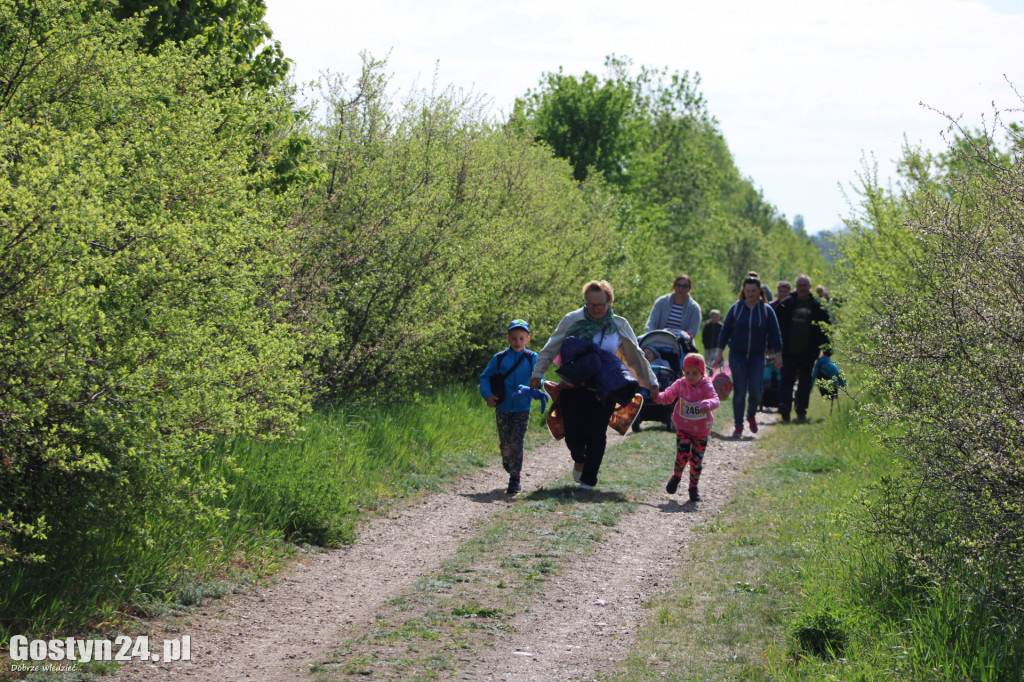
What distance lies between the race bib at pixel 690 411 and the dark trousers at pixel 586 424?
0.73 metres

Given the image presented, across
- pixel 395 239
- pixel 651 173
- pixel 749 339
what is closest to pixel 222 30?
pixel 395 239

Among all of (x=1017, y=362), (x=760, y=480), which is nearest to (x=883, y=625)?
(x=1017, y=362)

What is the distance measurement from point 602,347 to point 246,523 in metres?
4.13

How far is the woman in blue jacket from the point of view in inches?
590

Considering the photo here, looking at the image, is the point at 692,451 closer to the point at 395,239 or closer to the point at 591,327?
the point at 591,327

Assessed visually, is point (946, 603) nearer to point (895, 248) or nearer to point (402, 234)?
point (402, 234)

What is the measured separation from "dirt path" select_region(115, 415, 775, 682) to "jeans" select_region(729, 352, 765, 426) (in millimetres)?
5250

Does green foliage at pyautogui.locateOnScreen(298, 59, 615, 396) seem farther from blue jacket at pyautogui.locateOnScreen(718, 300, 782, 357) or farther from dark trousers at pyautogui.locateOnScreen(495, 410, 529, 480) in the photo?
blue jacket at pyautogui.locateOnScreen(718, 300, 782, 357)

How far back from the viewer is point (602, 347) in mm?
10141

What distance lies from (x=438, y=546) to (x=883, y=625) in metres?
3.73

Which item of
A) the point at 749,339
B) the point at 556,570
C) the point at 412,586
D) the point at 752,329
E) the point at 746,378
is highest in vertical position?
the point at 752,329

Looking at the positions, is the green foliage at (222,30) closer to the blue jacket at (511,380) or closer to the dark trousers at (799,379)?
the blue jacket at (511,380)

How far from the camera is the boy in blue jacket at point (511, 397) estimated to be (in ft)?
34.2

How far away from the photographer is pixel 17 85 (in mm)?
6645
